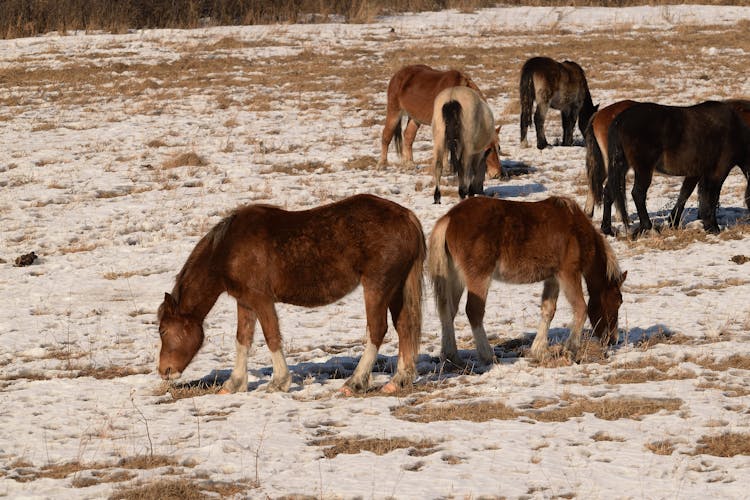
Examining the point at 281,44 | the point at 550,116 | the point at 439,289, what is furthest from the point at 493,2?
the point at 439,289

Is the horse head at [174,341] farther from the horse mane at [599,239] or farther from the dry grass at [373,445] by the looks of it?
the horse mane at [599,239]

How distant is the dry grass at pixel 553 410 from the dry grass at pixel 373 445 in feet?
1.67

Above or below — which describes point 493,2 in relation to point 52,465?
above

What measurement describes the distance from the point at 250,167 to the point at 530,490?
11.5 metres

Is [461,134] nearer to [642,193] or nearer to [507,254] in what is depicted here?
[642,193]

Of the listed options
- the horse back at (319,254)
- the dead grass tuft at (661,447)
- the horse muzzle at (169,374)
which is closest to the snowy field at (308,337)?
the dead grass tuft at (661,447)

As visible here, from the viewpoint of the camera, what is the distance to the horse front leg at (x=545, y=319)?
8234 millimetres

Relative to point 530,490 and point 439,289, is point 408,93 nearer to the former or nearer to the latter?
point 439,289

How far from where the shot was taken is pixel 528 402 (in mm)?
7102

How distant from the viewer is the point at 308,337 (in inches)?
368

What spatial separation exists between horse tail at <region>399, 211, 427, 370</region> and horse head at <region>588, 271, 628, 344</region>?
1715 millimetres

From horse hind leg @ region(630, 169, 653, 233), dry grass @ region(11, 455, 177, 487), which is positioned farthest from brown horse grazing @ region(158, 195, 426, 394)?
horse hind leg @ region(630, 169, 653, 233)

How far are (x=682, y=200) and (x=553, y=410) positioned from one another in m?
6.70

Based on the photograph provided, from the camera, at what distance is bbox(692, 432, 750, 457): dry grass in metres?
5.97
